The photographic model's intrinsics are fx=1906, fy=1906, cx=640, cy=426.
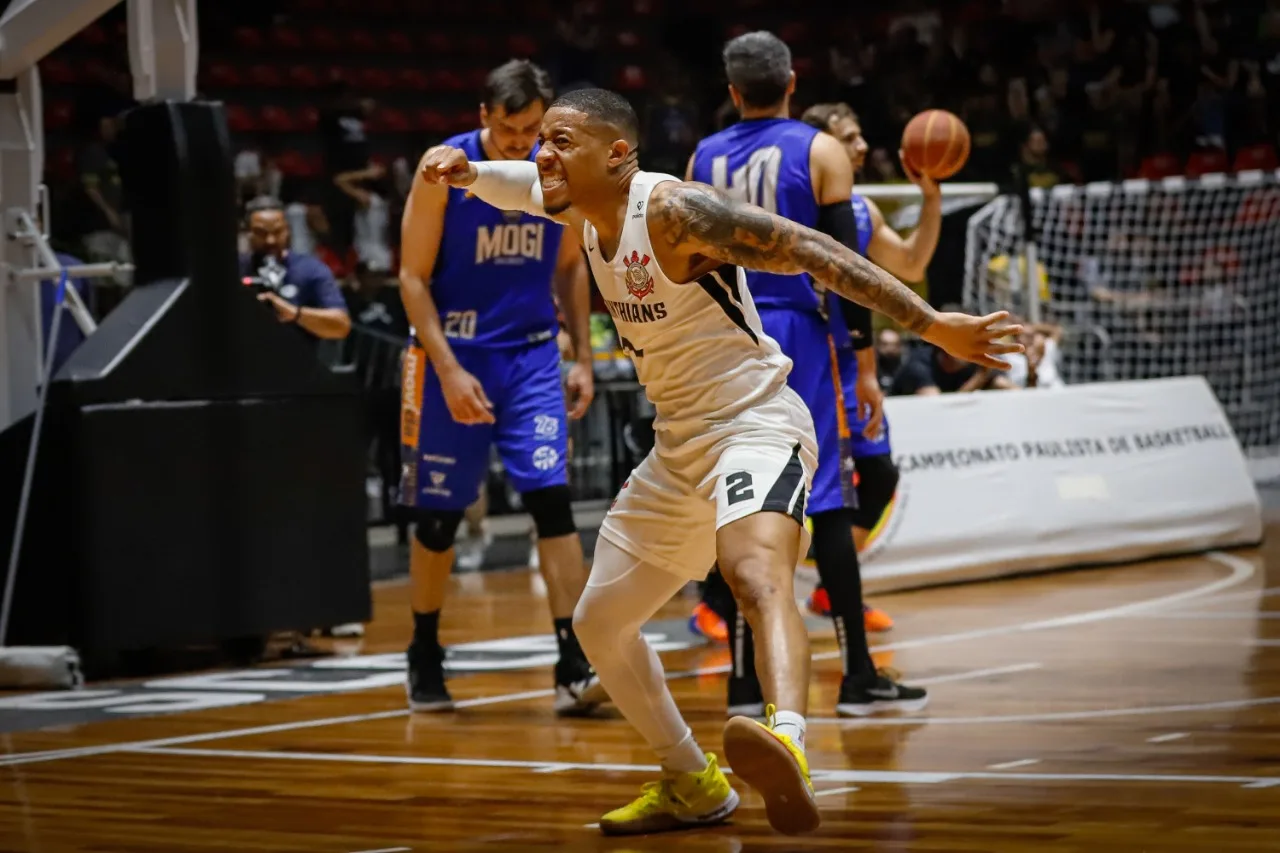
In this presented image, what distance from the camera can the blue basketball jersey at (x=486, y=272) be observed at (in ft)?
22.2

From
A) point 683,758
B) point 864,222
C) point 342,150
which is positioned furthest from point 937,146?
point 342,150

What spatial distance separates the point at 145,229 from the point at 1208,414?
7284 mm

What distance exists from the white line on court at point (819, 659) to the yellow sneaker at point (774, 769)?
2.40 metres

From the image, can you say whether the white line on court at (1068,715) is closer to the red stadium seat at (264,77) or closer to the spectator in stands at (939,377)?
the spectator in stands at (939,377)

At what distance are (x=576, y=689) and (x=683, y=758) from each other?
6.59 feet

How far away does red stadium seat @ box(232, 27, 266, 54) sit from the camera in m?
19.8

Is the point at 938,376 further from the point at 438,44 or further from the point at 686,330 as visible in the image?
the point at 438,44

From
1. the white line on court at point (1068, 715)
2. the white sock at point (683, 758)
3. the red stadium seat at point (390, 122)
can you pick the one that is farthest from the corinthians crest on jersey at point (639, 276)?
the red stadium seat at point (390, 122)

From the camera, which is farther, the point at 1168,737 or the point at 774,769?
the point at 1168,737

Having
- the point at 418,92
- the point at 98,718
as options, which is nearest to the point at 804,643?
the point at 98,718

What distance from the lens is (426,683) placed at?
6844 mm

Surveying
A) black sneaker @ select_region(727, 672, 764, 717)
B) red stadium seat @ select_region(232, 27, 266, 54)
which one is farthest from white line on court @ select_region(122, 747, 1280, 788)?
red stadium seat @ select_region(232, 27, 266, 54)

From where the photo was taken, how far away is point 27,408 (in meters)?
9.08

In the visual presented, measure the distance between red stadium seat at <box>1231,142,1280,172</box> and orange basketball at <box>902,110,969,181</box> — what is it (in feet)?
42.8
